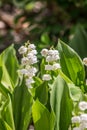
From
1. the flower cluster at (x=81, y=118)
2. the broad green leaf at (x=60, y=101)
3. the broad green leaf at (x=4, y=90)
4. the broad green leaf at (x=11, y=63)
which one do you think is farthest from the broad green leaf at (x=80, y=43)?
the flower cluster at (x=81, y=118)

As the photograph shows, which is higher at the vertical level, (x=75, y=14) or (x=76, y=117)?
(x=75, y=14)

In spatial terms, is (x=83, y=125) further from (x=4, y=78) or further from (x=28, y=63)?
(x=4, y=78)

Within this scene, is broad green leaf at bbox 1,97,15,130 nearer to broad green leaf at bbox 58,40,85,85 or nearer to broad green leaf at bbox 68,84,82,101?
broad green leaf at bbox 68,84,82,101

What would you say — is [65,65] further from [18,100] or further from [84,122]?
[84,122]

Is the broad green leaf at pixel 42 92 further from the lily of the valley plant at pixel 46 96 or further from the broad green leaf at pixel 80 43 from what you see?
the broad green leaf at pixel 80 43

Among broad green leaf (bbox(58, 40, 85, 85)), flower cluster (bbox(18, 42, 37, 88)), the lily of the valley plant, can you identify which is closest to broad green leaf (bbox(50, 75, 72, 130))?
the lily of the valley plant

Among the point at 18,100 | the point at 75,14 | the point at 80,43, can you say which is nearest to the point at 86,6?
the point at 75,14
